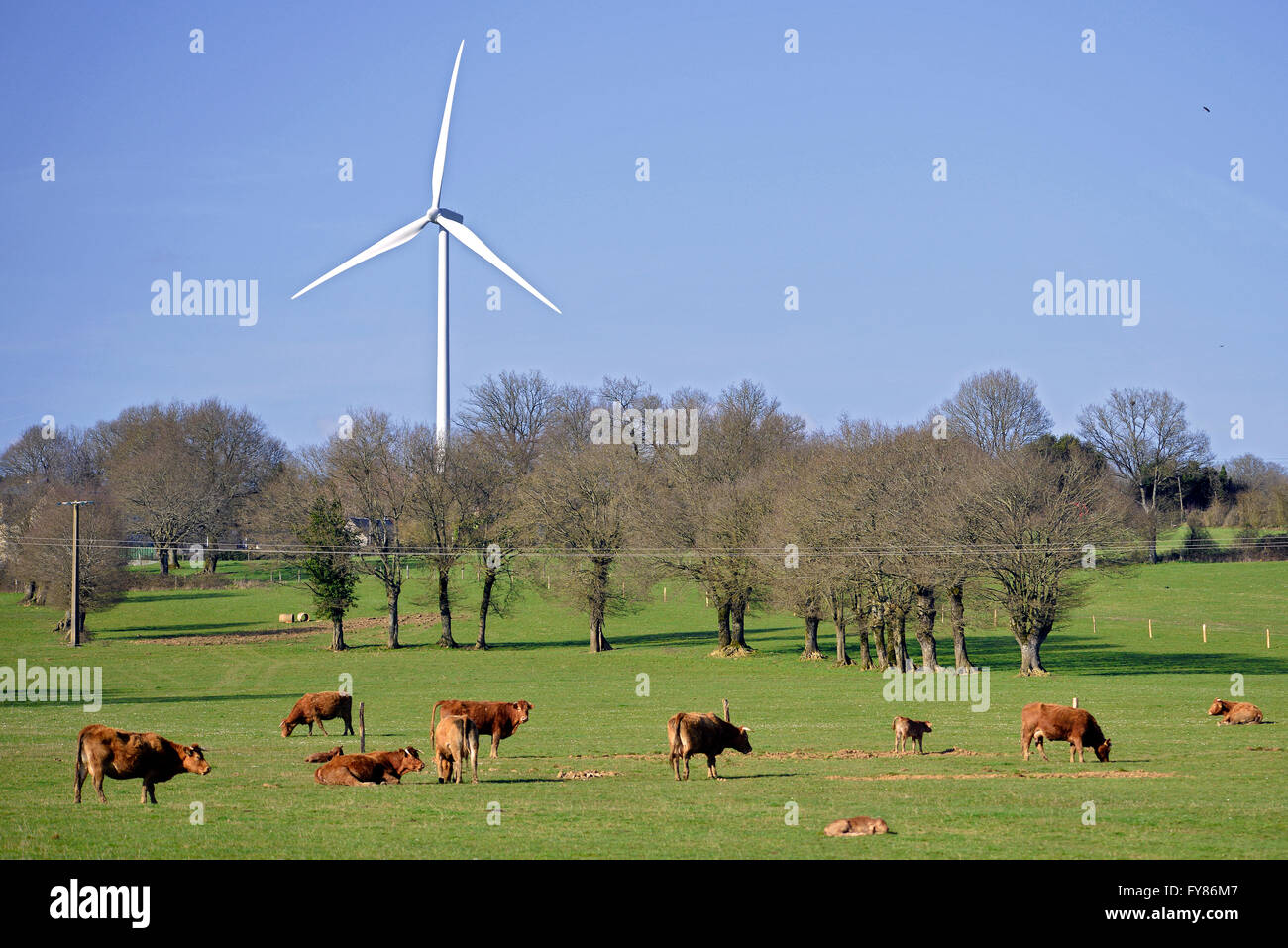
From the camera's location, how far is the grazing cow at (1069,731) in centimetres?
2439

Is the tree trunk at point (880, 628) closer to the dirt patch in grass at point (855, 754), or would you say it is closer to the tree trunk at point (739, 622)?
the tree trunk at point (739, 622)

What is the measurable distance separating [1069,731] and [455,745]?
504 inches

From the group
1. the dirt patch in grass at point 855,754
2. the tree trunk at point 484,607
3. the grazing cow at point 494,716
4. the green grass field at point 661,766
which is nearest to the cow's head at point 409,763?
the green grass field at point 661,766

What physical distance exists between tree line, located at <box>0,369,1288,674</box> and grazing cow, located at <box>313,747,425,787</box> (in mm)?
41370

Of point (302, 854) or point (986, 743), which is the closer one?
point (302, 854)

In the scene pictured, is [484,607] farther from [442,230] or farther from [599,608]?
[442,230]

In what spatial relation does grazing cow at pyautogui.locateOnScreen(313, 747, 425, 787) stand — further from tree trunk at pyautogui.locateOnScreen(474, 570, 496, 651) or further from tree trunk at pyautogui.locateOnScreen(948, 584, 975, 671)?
tree trunk at pyautogui.locateOnScreen(474, 570, 496, 651)

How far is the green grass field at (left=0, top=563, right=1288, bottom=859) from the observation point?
1435 cm

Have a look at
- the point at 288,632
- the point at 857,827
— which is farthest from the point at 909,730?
the point at 288,632

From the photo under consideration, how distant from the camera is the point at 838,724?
33875 millimetres

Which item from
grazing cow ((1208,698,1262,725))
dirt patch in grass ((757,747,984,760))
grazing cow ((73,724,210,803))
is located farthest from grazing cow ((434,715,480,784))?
grazing cow ((1208,698,1262,725))
